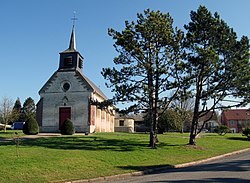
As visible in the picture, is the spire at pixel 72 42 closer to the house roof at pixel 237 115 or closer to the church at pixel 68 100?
the church at pixel 68 100

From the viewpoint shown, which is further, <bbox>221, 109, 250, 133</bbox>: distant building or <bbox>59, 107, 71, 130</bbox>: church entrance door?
<bbox>221, 109, 250, 133</bbox>: distant building

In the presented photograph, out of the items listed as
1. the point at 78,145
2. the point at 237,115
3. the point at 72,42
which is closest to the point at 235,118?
the point at 237,115

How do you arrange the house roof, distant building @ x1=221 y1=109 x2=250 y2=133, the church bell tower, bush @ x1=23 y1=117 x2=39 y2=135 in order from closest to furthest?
bush @ x1=23 y1=117 x2=39 y2=135
the church bell tower
distant building @ x1=221 y1=109 x2=250 y2=133
the house roof

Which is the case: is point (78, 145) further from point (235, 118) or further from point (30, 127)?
point (235, 118)

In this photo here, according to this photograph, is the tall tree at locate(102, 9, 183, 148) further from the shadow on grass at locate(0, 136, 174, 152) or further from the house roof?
the house roof

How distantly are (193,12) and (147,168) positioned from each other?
15.0 meters

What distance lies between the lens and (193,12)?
23750 millimetres

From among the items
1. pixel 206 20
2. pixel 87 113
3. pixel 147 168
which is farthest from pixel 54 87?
pixel 147 168

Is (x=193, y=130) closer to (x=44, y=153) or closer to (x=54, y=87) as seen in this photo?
(x=44, y=153)

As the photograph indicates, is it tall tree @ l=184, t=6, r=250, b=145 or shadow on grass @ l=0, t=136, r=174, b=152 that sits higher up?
tall tree @ l=184, t=6, r=250, b=145

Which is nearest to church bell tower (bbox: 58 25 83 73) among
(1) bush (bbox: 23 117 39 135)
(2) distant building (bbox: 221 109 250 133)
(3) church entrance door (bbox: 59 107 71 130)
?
(3) church entrance door (bbox: 59 107 71 130)

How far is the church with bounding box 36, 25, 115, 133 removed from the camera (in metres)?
37.2

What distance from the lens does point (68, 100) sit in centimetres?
3797

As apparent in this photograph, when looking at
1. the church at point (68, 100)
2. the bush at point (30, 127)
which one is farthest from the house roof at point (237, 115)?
the bush at point (30, 127)
